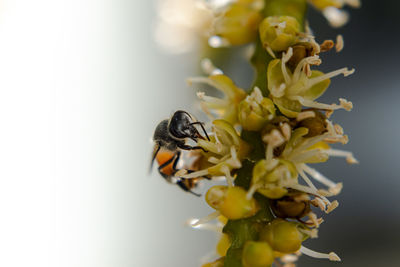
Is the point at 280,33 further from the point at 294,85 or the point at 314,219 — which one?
the point at 314,219

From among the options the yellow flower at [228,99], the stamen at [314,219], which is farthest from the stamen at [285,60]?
the stamen at [314,219]

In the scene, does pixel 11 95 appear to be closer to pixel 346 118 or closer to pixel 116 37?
pixel 116 37

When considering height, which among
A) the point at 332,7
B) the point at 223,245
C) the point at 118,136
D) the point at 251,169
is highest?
the point at 332,7

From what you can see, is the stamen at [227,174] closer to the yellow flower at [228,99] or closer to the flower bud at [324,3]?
the yellow flower at [228,99]

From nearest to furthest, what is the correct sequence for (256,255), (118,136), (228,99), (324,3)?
(256,255), (228,99), (324,3), (118,136)

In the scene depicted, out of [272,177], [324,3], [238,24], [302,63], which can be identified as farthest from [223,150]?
[324,3]

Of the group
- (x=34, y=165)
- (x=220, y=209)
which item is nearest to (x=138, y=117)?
(x=34, y=165)
